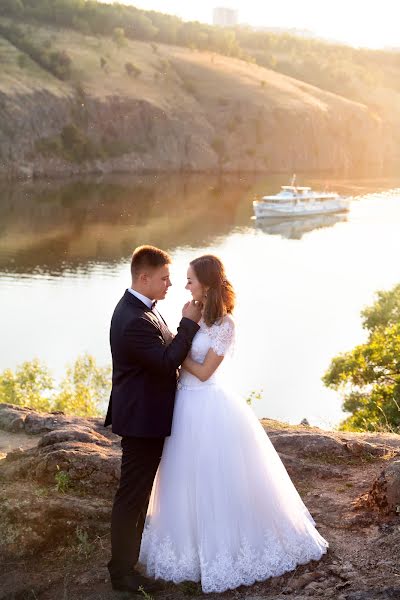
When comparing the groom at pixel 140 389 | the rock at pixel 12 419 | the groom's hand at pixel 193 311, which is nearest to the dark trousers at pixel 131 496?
the groom at pixel 140 389

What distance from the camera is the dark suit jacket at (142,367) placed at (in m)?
5.65

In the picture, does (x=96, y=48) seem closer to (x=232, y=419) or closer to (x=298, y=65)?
(x=298, y=65)

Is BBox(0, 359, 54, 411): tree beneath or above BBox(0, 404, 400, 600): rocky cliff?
beneath

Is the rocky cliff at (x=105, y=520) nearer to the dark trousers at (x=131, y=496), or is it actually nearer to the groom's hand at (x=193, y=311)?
the dark trousers at (x=131, y=496)

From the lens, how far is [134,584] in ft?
19.3

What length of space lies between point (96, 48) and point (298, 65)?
62965mm

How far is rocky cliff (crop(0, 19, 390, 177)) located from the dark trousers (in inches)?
3516

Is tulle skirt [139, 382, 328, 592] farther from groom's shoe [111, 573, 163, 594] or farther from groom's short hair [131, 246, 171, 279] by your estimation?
groom's short hair [131, 246, 171, 279]

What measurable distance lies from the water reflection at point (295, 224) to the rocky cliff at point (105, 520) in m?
67.0

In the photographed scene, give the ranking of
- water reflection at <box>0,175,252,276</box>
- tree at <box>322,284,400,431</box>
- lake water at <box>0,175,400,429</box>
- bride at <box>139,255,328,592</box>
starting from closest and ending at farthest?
1. bride at <box>139,255,328,592</box>
2. tree at <box>322,284,400,431</box>
3. lake water at <box>0,175,400,429</box>
4. water reflection at <box>0,175,252,276</box>

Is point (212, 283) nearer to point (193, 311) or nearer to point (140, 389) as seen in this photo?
point (193, 311)

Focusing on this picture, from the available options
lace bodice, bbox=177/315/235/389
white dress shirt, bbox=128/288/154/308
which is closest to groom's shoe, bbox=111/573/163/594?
lace bodice, bbox=177/315/235/389

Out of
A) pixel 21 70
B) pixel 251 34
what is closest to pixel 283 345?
pixel 21 70

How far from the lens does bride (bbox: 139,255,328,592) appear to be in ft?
19.3
